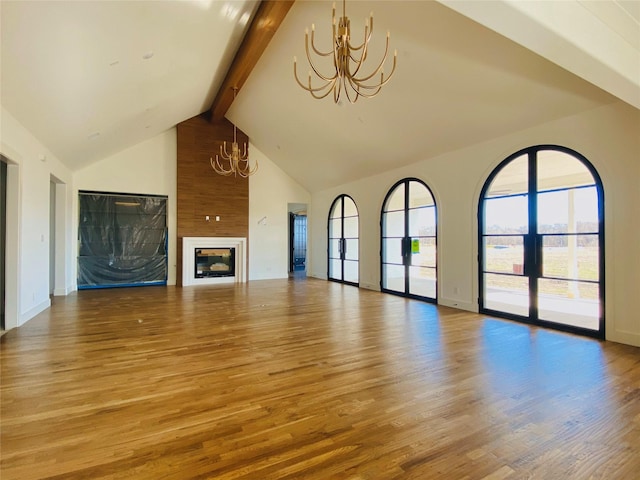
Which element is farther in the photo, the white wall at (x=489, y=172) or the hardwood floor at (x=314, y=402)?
the white wall at (x=489, y=172)

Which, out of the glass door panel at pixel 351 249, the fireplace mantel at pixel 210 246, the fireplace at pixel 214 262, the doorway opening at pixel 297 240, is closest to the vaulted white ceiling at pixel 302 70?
the glass door panel at pixel 351 249

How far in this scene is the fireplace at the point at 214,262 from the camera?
8922 millimetres

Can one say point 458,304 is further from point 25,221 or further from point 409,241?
point 25,221

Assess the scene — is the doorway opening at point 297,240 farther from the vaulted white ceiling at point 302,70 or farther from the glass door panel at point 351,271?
the vaulted white ceiling at point 302,70

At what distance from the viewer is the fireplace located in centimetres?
892

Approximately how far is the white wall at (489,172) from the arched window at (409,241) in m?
0.20

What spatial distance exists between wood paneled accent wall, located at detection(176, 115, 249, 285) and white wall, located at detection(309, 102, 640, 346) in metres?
3.24

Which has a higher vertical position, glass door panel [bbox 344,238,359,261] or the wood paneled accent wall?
the wood paneled accent wall

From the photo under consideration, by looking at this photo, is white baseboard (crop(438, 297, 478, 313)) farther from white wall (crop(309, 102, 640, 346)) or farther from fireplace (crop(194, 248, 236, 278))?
fireplace (crop(194, 248, 236, 278))

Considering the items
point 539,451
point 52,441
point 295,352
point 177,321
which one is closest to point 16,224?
point 177,321

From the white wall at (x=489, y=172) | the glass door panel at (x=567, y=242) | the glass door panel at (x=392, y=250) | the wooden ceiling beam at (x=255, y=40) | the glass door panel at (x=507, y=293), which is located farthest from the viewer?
Result: the glass door panel at (x=392, y=250)

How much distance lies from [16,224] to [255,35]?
4.32 meters

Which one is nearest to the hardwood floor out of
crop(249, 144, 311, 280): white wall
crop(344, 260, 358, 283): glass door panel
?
crop(344, 260, 358, 283): glass door panel

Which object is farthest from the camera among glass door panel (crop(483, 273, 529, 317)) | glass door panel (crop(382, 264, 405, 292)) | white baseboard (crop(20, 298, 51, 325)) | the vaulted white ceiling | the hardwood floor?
glass door panel (crop(382, 264, 405, 292))
